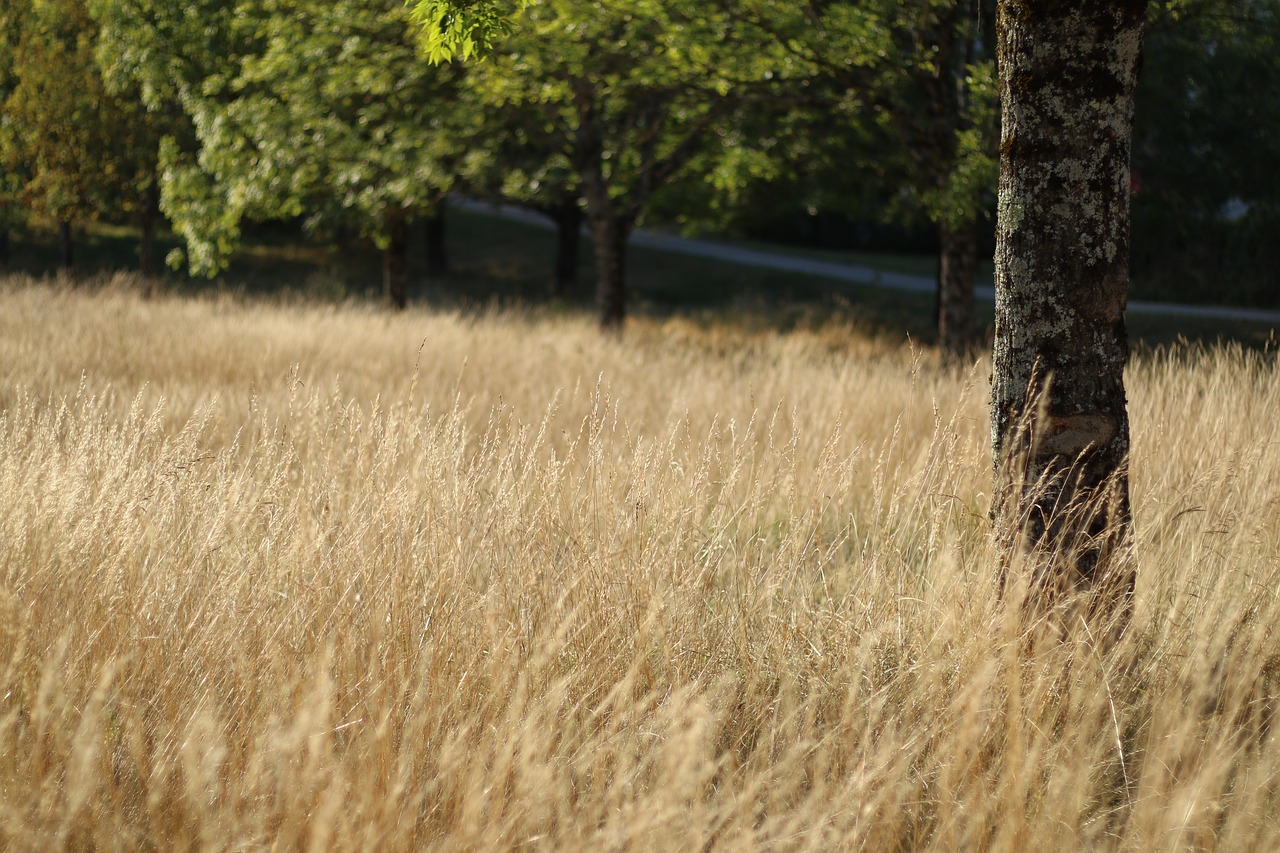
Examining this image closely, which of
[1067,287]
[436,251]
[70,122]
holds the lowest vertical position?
[1067,287]

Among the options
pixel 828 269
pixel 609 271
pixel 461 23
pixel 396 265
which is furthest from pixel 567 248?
pixel 461 23

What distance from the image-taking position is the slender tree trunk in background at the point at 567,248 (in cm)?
2453

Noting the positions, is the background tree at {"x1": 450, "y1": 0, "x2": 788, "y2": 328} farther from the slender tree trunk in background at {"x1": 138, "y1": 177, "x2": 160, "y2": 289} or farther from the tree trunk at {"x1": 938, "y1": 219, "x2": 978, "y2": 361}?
the slender tree trunk in background at {"x1": 138, "y1": 177, "x2": 160, "y2": 289}

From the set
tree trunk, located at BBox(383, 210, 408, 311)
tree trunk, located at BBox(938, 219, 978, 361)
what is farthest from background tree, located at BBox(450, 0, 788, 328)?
tree trunk, located at BBox(383, 210, 408, 311)

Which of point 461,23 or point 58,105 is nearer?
point 461,23

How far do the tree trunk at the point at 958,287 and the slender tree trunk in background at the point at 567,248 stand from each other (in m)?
A: 13.8

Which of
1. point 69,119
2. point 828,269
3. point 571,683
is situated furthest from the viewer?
point 828,269

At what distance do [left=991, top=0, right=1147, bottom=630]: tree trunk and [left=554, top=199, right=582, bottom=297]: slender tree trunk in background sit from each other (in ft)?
68.8

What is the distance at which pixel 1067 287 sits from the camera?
3.33 meters

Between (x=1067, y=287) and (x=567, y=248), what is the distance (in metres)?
22.3

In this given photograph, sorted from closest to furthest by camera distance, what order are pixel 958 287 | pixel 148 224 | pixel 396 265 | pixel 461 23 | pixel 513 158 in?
1. pixel 461 23
2. pixel 958 287
3. pixel 513 158
4. pixel 396 265
5. pixel 148 224

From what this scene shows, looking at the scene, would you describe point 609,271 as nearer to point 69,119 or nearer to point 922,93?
point 922,93

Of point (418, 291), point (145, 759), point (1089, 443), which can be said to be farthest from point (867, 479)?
point (418, 291)

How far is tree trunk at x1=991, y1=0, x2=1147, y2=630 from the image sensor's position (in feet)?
10.7
